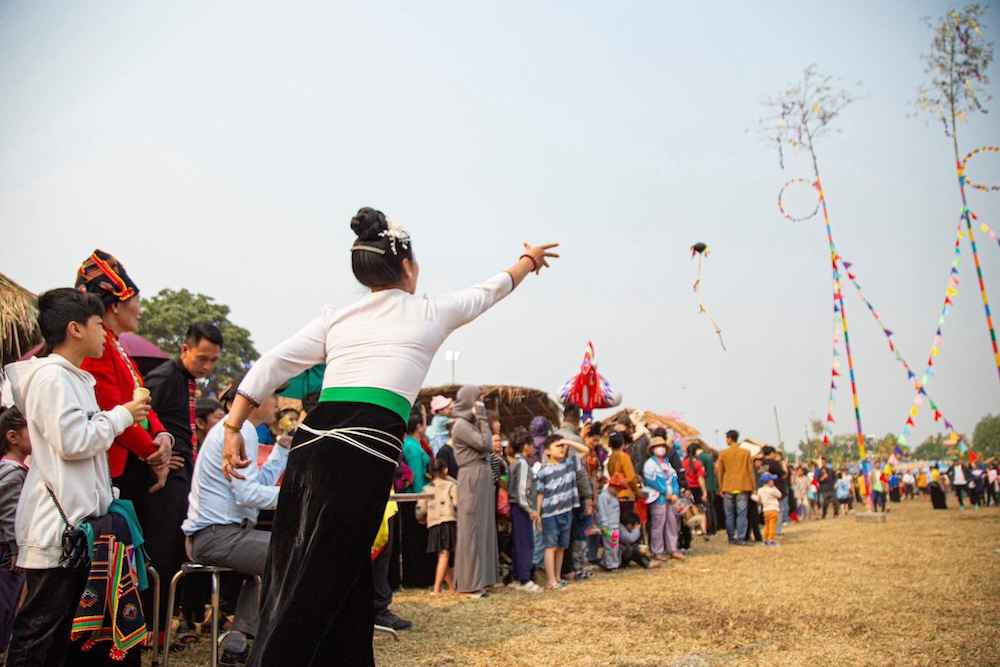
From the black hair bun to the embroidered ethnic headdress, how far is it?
68.7 inches

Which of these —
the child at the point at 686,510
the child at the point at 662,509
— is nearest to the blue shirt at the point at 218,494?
the child at the point at 662,509

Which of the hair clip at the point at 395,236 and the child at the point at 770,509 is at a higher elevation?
the hair clip at the point at 395,236

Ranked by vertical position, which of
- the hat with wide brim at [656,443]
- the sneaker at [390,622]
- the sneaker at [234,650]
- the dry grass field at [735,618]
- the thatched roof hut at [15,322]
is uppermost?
the thatched roof hut at [15,322]

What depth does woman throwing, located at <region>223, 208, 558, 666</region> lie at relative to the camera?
7.90 feet

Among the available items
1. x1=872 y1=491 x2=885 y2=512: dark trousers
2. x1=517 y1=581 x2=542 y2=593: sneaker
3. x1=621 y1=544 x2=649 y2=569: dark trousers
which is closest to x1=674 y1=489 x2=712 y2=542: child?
x1=621 y1=544 x2=649 y2=569: dark trousers

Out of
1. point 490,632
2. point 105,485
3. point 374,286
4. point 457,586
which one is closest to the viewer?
point 374,286

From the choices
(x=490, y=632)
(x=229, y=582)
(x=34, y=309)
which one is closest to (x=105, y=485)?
(x=229, y=582)

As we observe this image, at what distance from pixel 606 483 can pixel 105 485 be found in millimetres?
7519

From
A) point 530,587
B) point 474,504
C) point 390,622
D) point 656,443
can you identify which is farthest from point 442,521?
point 656,443

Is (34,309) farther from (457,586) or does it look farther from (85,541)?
(85,541)

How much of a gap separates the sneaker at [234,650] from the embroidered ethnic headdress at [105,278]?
1922 millimetres

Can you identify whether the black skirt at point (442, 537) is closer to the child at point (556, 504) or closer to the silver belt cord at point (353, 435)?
the child at point (556, 504)

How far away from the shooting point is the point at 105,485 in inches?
125

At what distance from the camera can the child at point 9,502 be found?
3.95m
